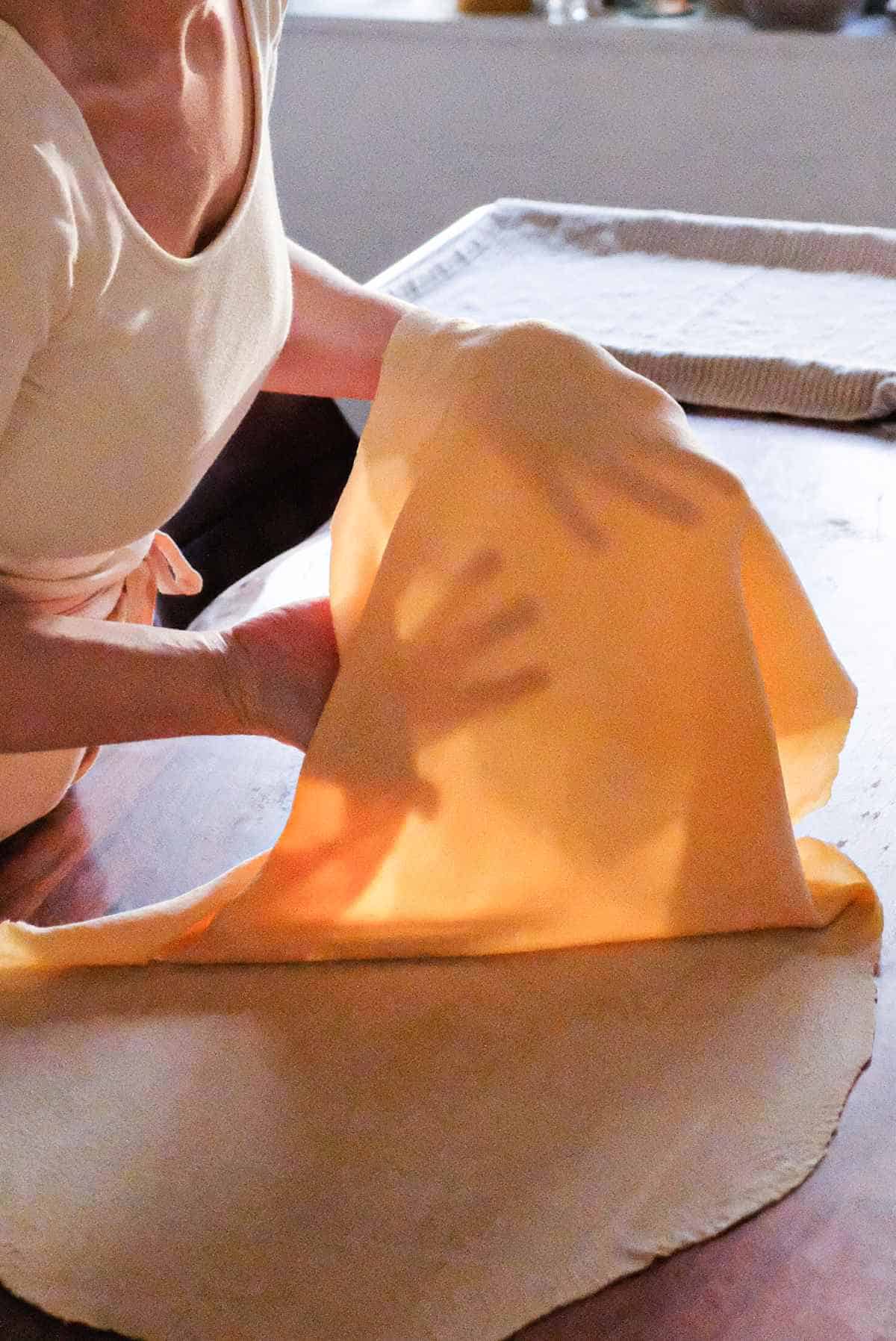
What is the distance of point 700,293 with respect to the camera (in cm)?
139

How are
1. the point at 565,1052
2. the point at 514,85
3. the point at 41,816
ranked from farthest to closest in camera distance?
the point at 514,85, the point at 41,816, the point at 565,1052

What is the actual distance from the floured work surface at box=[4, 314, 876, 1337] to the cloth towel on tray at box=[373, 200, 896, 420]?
636mm

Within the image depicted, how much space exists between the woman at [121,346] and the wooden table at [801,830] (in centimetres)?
6

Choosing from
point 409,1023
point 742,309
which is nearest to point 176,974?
point 409,1023

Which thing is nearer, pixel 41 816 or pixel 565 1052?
pixel 565 1052

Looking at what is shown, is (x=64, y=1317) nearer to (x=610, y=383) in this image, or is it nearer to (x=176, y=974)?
(x=176, y=974)

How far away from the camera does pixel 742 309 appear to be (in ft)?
4.43

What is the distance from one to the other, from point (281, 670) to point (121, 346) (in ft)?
0.55

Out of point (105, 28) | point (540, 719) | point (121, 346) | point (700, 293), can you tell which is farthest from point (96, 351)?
point (700, 293)

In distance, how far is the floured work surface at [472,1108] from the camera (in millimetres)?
529

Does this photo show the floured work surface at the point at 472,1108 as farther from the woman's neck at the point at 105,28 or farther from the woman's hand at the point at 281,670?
the woman's neck at the point at 105,28

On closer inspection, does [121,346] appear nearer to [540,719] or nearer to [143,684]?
[143,684]

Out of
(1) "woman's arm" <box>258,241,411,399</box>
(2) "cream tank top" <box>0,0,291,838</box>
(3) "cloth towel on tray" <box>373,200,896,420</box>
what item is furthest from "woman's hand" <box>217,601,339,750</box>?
(3) "cloth towel on tray" <box>373,200,896,420</box>

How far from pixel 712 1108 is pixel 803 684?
0.23 m
